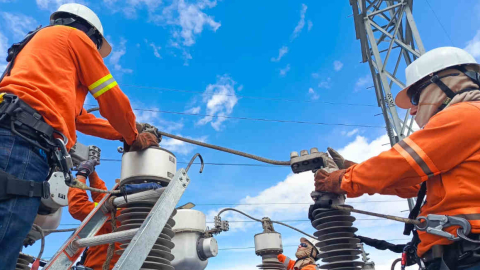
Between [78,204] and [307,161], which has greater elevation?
[78,204]

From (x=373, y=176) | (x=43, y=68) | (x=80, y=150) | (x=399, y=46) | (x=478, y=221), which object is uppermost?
(x=399, y=46)

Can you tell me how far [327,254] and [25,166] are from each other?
6.31ft

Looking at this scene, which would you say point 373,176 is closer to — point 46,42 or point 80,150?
point 46,42

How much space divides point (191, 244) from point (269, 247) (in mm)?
3162

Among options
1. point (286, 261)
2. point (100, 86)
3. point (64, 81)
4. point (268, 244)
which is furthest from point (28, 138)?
point (286, 261)

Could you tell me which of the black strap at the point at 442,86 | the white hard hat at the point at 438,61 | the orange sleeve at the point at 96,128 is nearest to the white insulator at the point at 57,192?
the orange sleeve at the point at 96,128

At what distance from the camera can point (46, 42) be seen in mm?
1991

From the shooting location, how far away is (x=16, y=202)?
156cm

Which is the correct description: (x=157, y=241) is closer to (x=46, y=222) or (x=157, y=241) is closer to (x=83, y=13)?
(x=83, y=13)

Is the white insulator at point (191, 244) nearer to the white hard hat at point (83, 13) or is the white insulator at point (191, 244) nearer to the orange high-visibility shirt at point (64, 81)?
the orange high-visibility shirt at point (64, 81)

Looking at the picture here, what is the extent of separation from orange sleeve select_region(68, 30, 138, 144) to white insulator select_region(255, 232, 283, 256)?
5.36m

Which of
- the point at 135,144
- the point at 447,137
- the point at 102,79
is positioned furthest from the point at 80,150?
the point at 447,137

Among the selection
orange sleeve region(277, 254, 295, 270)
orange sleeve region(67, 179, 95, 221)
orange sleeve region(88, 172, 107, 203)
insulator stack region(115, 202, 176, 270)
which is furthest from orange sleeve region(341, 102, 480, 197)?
orange sleeve region(277, 254, 295, 270)

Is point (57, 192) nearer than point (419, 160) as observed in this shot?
No
